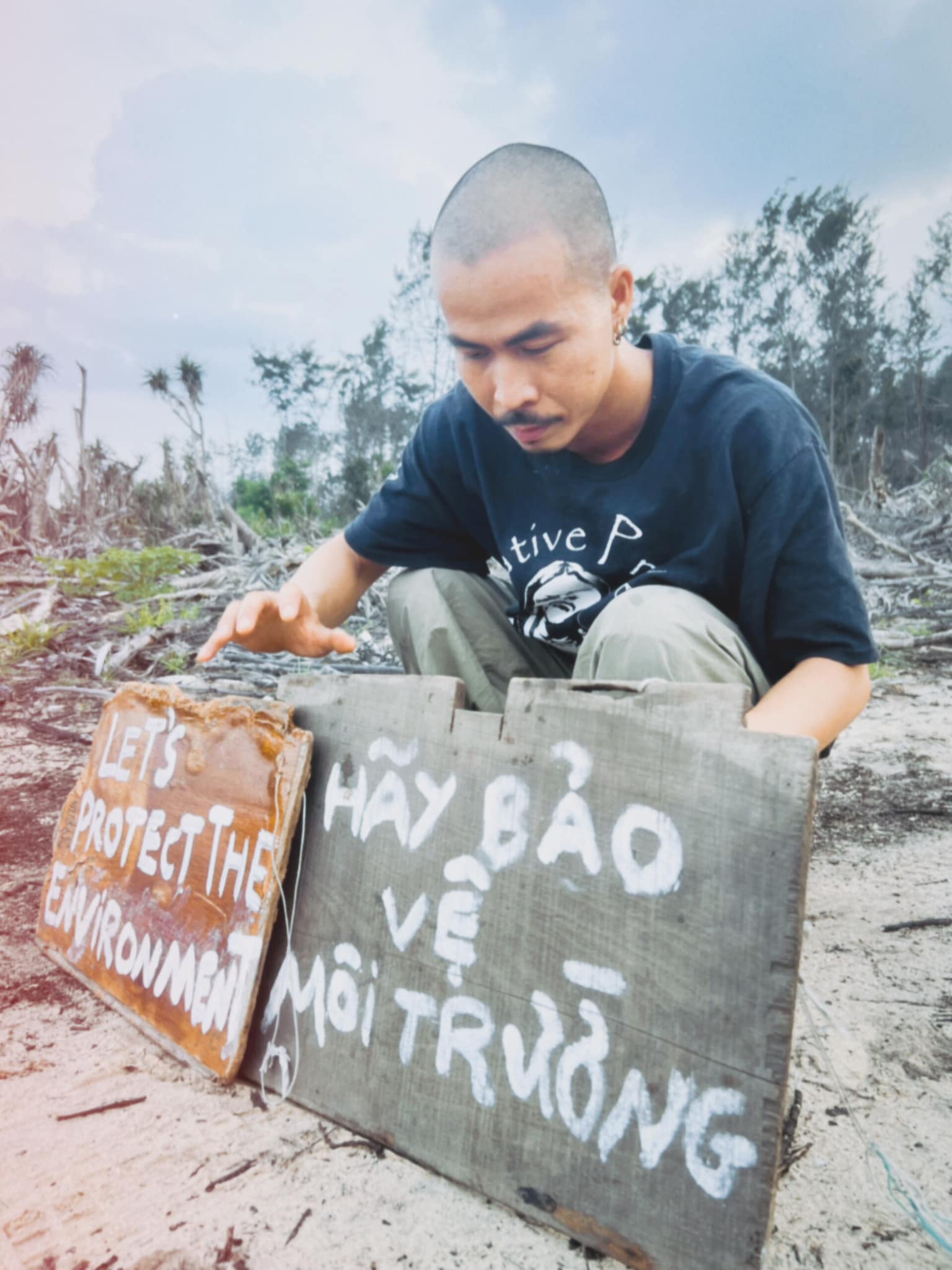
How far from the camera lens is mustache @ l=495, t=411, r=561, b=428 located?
137cm

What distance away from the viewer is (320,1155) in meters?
1.12

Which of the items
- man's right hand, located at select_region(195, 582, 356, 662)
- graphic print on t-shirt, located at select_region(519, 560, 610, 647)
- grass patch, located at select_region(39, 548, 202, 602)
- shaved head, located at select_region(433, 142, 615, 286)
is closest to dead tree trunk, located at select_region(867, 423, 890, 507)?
grass patch, located at select_region(39, 548, 202, 602)

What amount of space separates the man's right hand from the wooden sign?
136 millimetres

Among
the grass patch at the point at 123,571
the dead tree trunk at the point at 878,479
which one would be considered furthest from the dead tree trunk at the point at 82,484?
the dead tree trunk at the point at 878,479

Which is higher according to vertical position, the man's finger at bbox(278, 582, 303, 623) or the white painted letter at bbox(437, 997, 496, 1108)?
the man's finger at bbox(278, 582, 303, 623)

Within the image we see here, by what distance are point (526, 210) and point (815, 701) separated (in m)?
0.89

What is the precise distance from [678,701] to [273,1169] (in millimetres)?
823

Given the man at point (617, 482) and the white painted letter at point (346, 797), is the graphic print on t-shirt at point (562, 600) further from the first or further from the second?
the white painted letter at point (346, 797)

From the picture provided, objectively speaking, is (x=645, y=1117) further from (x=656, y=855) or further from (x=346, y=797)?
(x=346, y=797)

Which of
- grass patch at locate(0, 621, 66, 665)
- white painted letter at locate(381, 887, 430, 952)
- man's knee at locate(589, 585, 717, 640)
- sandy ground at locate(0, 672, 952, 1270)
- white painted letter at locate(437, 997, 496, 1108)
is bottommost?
sandy ground at locate(0, 672, 952, 1270)

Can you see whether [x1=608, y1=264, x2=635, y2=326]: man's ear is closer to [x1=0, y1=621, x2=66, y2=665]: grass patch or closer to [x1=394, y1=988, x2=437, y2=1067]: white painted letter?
[x1=394, y1=988, x2=437, y2=1067]: white painted letter

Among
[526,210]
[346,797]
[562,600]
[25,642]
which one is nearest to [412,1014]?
[346,797]

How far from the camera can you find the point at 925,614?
18.4ft

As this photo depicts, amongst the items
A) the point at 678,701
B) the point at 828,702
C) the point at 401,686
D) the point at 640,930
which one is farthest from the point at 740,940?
the point at 401,686
